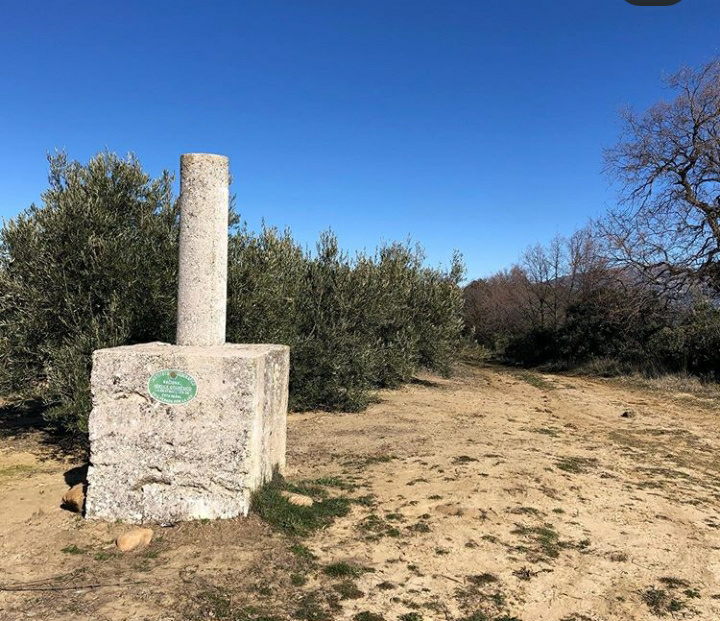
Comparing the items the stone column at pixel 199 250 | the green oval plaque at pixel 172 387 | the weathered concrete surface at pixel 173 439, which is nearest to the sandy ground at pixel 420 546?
the weathered concrete surface at pixel 173 439

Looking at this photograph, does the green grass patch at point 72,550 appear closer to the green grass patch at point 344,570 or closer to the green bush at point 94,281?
the green grass patch at point 344,570

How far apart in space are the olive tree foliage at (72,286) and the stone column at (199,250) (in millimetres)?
2822

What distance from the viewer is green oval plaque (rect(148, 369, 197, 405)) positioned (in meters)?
4.96

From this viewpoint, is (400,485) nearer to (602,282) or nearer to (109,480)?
(109,480)

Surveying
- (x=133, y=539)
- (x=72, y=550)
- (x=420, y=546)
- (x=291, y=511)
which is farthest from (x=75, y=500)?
(x=420, y=546)

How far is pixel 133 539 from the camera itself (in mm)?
4547

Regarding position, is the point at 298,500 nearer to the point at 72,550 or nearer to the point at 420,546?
the point at 420,546

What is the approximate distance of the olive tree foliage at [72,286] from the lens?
789 cm

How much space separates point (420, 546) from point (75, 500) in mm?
3370

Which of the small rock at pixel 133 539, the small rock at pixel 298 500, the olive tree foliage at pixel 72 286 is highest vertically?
the olive tree foliage at pixel 72 286

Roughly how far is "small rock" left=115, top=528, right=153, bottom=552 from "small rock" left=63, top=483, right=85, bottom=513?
88 centimetres

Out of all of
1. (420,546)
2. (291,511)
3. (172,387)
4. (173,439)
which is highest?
(172,387)

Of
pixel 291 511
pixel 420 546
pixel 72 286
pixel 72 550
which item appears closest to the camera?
pixel 72 550

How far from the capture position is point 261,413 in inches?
203
